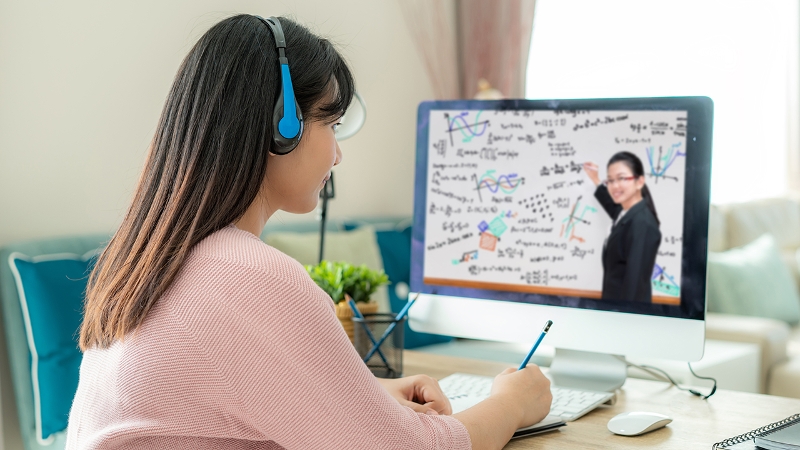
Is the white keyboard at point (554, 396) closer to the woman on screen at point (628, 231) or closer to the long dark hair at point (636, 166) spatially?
the woman on screen at point (628, 231)

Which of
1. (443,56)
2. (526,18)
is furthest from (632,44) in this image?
(443,56)

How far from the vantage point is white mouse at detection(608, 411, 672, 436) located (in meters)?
0.99

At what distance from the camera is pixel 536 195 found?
1272mm

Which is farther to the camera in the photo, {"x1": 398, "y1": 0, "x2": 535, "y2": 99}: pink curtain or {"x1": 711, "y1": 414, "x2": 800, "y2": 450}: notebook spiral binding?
{"x1": 398, "y1": 0, "x2": 535, "y2": 99}: pink curtain

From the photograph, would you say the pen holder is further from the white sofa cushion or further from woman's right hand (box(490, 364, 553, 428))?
the white sofa cushion

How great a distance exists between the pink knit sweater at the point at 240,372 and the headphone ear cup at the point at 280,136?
12cm

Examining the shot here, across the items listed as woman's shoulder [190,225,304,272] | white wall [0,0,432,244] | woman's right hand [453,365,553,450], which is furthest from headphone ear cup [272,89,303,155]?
white wall [0,0,432,244]

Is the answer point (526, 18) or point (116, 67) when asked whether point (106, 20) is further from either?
point (526, 18)

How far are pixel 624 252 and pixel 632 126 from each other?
20 centimetres

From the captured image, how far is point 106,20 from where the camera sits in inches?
82.7

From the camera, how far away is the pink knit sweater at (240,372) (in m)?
0.71

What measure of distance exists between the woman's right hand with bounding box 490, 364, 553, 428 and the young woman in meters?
0.10

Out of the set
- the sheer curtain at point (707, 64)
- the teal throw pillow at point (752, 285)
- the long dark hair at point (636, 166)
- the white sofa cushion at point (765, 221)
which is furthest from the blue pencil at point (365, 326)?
the white sofa cushion at point (765, 221)

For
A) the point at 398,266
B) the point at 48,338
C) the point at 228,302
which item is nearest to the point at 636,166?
the point at 228,302
